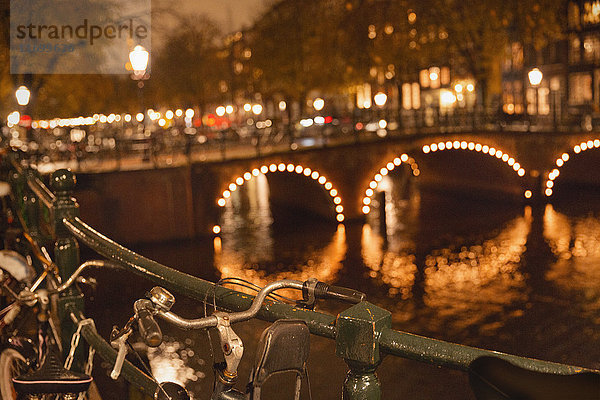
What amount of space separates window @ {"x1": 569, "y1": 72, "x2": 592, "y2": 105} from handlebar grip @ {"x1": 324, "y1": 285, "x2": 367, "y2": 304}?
42.7 metres

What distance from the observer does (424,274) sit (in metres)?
18.6

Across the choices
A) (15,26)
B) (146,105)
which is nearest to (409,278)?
(15,26)

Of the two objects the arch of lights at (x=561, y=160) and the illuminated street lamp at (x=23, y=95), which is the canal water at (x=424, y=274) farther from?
the illuminated street lamp at (x=23, y=95)

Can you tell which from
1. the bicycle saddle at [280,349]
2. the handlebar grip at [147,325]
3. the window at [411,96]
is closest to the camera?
the bicycle saddle at [280,349]

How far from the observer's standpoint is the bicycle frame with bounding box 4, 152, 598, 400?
2.07 metres

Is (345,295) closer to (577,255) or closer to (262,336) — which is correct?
(262,336)

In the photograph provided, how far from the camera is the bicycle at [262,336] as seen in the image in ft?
7.58

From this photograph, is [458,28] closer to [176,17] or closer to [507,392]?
[176,17]

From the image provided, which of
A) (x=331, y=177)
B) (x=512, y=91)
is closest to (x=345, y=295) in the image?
(x=331, y=177)

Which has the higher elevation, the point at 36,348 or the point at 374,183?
the point at 36,348

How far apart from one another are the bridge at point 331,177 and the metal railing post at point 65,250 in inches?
726

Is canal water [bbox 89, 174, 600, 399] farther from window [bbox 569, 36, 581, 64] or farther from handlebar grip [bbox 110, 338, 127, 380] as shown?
window [bbox 569, 36, 581, 64]

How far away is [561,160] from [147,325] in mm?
28017

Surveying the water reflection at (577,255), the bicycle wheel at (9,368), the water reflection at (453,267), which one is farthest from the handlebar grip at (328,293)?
the water reflection at (577,255)
